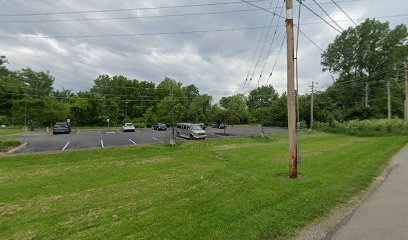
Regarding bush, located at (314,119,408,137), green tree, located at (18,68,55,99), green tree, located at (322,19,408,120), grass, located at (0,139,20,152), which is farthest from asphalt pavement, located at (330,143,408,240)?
green tree, located at (18,68,55,99)

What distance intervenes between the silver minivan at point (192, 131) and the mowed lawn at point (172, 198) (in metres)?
14.6

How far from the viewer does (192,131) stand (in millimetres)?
26781

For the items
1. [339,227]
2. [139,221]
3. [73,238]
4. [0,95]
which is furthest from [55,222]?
[0,95]

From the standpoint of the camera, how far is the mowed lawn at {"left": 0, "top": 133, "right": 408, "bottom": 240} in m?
4.64

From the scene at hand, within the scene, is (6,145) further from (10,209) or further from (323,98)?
(323,98)

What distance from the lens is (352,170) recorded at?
982 cm

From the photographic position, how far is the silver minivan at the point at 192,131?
26344 mm

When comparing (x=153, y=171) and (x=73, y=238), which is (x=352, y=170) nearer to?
(x=153, y=171)

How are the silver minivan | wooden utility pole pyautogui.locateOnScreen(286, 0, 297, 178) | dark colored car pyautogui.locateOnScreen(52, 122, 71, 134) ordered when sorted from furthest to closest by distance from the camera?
dark colored car pyautogui.locateOnScreen(52, 122, 71, 134)
the silver minivan
wooden utility pole pyautogui.locateOnScreen(286, 0, 297, 178)

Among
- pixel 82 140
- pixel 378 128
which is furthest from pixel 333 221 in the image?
pixel 378 128

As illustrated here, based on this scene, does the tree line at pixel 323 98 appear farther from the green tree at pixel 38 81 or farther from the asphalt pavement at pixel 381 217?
the asphalt pavement at pixel 381 217

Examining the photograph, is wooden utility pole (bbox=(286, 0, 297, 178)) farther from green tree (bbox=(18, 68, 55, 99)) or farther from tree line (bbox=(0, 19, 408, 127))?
green tree (bbox=(18, 68, 55, 99))

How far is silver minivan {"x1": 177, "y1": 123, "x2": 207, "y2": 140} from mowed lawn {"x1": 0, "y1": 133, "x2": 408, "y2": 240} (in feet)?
47.9

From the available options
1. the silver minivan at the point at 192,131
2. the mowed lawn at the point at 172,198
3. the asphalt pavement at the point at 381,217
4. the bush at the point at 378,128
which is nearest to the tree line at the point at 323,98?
the silver minivan at the point at 192,131
